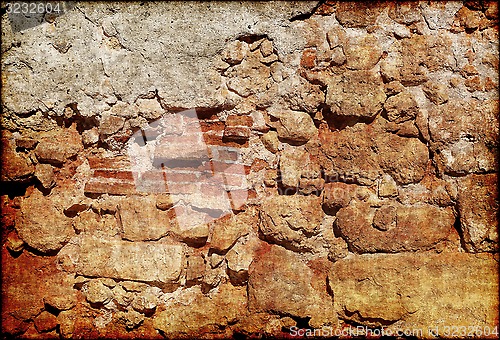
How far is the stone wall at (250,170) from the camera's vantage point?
196cm

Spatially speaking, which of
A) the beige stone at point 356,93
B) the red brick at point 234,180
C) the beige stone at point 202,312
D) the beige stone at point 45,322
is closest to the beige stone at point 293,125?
the beige stone at point 356,93

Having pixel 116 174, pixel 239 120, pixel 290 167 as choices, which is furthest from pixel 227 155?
pixel 116 174

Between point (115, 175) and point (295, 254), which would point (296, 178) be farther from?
point (115, 175)

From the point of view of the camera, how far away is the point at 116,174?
2102mm

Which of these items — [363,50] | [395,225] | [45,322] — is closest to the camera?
[363,50]

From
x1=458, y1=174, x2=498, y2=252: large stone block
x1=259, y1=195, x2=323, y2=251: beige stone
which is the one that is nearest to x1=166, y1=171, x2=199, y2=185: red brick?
x1=259, y1=195, x2=323, y2=251: beige stone

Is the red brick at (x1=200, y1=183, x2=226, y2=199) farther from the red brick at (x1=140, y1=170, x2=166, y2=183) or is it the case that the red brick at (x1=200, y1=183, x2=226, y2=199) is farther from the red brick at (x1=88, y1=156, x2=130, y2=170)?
the red brick at (x1=88, y1=156, x2=130, y2=170)

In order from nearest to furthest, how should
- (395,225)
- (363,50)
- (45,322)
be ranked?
(363,50), (395,225), (45,322)

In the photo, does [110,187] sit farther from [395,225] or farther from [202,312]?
[395,225]

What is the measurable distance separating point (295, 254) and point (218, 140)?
618 millimetres

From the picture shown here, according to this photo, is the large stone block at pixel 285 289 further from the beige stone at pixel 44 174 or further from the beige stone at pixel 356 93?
the beige stone at pixel 44 174

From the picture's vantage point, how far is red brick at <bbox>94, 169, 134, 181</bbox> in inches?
82.6

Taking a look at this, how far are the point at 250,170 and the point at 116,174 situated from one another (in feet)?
1.95

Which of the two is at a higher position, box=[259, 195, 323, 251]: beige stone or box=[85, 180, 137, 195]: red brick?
box=[85, 180, 137, 195]: red brick
